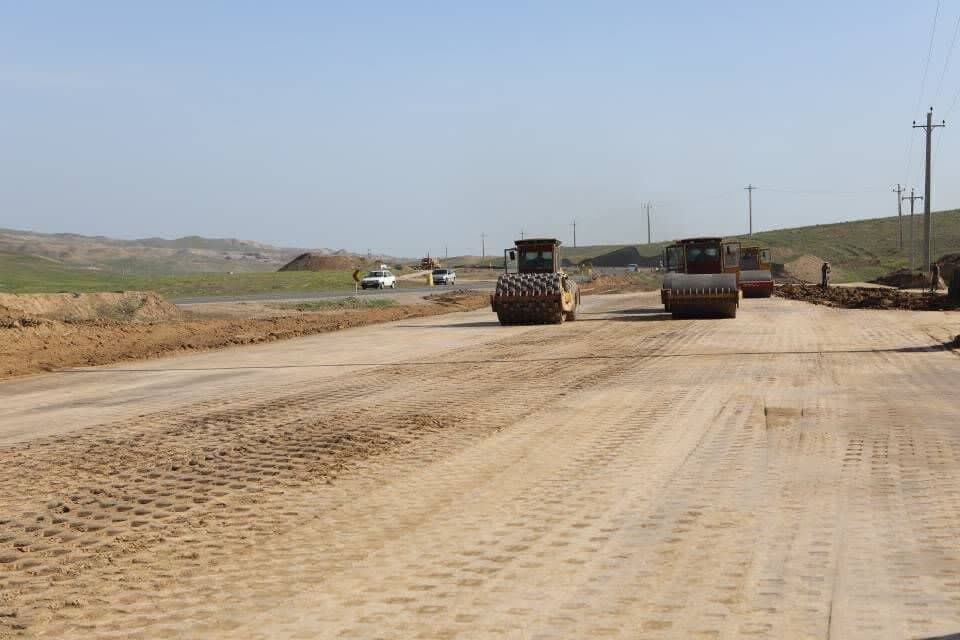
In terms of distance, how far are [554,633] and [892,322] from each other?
82.5 ft

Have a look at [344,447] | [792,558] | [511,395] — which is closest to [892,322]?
[511,395]

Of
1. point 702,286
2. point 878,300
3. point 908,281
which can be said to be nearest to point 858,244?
point 908,281

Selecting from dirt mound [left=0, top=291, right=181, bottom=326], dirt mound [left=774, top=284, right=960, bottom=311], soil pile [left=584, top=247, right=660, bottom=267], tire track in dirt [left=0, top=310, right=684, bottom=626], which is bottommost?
tire track in dirt [left=0, top=310, right=684, bottom=626]

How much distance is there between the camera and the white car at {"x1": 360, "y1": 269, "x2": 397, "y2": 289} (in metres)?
66.7

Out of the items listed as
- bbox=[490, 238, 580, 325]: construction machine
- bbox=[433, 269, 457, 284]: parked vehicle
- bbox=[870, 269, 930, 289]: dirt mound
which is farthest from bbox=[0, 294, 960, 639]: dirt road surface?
bbox=[433, 269, 457, 284]: parked vehicle

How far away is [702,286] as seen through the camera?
2958 centimetres

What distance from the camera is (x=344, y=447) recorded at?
32.1 ft

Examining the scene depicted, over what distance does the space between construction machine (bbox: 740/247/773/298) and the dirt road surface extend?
96.9 ft

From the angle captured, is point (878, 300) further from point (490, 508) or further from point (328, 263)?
point (328, 263)

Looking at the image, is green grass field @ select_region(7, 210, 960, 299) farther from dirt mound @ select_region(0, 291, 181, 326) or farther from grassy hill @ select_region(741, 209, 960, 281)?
dirt mound @ select_region(0, 291, 181, 326)

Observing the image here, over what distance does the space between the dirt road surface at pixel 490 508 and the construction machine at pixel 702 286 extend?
45.6 feet

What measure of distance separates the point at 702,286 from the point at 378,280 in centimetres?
4008

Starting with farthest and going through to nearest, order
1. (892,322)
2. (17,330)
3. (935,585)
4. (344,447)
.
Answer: (892,322) < (17,330) < (344,447) < (935,585)

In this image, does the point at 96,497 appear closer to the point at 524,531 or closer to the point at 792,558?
the point at 524,531
